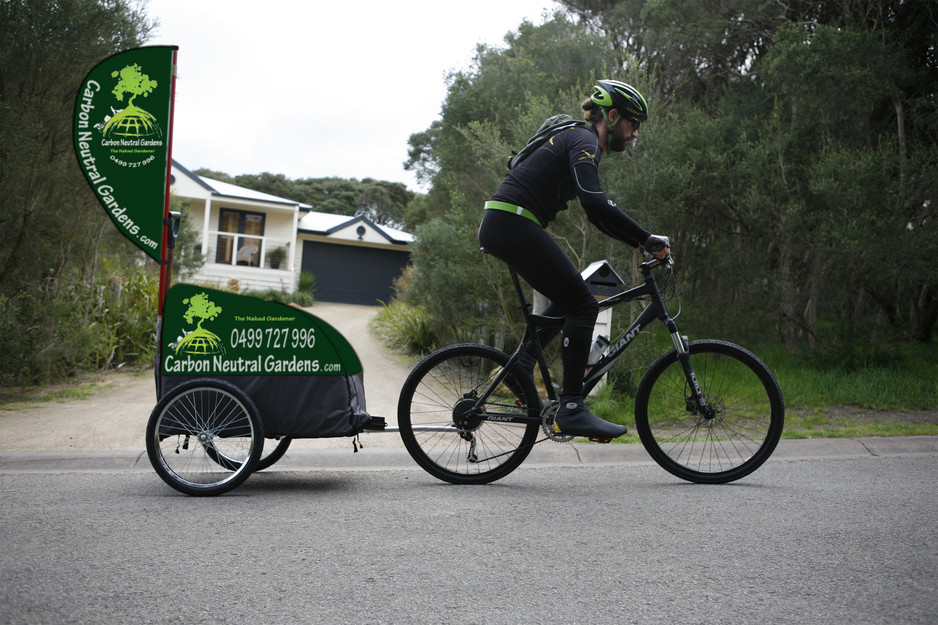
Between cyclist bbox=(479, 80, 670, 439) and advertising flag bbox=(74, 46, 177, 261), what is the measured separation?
2187 millimetres

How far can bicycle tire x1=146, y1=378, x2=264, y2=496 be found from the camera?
4.24 metres

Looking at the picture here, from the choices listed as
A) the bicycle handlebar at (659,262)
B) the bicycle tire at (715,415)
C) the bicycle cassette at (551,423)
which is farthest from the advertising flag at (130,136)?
the bicycle tire at (715,415)

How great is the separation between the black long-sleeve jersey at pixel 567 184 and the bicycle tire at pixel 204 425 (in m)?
1.93

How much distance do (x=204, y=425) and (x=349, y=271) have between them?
26.5 m

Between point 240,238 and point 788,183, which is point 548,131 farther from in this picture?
point 240,238

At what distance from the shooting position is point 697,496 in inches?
166

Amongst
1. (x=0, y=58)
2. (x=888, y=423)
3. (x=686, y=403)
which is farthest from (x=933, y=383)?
(x=0, y=58)

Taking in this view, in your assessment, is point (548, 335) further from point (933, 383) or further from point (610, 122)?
point (933, 383)

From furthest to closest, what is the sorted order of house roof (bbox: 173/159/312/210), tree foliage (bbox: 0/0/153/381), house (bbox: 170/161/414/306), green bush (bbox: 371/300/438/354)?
house (bbox: 170/161/414/306) < house roof (bbox: 173/159/312/210) < green bush (bbox: 371/300/438/354) < tree foliage (bbox: 0/0/153/381)

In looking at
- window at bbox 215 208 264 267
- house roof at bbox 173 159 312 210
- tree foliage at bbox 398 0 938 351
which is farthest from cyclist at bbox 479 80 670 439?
window at bbox 215 208 264 267

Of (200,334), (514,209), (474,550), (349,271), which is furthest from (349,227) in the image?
(474,550)

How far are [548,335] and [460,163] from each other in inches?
502

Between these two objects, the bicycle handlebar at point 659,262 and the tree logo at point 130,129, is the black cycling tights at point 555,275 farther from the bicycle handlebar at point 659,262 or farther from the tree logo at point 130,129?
the tree logo at point 130,129

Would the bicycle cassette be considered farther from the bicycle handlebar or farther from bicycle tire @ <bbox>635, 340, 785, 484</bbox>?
the bicycle handlebar
